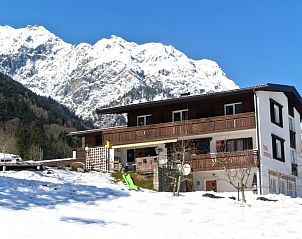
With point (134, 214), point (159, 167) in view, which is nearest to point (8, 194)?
point (134, 214)

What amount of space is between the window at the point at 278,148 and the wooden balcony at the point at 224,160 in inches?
138

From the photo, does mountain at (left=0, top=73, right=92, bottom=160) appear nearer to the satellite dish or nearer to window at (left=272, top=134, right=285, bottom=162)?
window at (left=272, top=134, right=285, bottom=162)

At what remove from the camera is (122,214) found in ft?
58.7

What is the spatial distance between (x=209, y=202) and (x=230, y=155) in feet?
37.1

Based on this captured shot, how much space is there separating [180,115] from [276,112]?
6.14 metres

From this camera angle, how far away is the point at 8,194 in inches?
746

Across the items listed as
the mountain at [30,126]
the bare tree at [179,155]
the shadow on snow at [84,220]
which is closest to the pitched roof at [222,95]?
the bare tree at [179,155]

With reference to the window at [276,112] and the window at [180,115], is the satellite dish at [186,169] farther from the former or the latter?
the window at [276,112]

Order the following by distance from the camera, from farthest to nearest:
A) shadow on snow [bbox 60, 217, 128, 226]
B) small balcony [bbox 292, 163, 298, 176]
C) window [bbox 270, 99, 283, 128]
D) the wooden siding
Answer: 1. small balcony [bbox 292, 163, 298, 176]
2. window [bbox 270, 99, 283, 128]
3. the wooden siding
4. shadow on snow [bbox 60, 217, 128, 226]

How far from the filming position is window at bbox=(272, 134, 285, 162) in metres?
36.1

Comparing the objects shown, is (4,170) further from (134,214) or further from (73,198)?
(134,214)

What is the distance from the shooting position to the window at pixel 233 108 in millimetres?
35484

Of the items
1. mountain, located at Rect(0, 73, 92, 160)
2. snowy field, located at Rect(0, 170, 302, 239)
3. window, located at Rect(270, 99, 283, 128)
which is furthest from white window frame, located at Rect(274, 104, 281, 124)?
mountain, located at Rect(0, 73, 92, 160)

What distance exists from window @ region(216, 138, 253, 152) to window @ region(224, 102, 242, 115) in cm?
177
